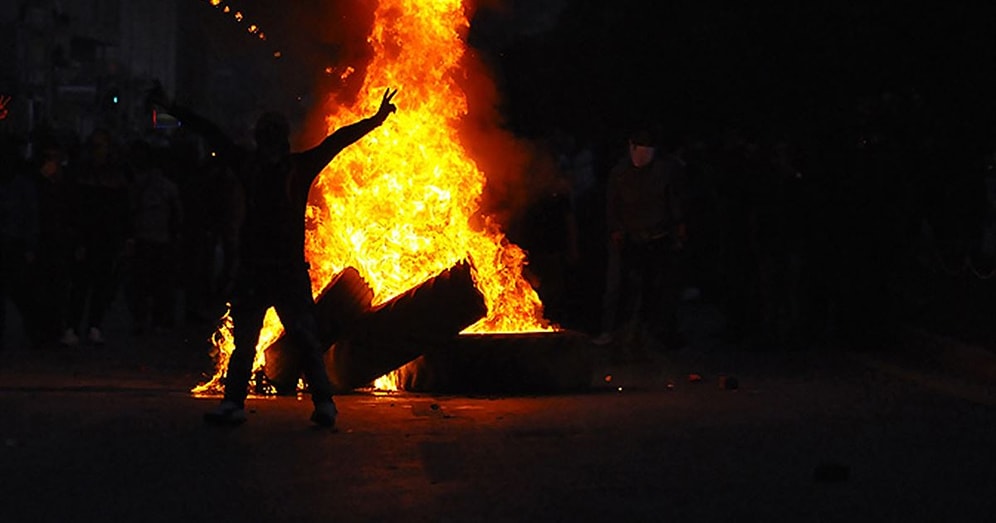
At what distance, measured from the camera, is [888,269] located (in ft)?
57.5

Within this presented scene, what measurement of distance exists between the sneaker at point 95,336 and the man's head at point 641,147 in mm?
4915

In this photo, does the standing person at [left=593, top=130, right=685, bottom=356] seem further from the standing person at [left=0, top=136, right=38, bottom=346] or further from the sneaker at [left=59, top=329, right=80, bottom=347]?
the standing person at [left=0, top=136, right=38, bottom=346]

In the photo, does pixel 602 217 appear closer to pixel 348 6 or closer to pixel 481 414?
pixel 348 6

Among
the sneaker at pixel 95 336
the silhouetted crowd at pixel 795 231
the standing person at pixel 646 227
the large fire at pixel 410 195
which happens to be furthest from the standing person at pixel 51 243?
the standing person at pixel 646 227

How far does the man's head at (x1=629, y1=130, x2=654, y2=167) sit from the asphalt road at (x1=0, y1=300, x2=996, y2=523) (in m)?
3.15

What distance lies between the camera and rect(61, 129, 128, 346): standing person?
57.5 feet

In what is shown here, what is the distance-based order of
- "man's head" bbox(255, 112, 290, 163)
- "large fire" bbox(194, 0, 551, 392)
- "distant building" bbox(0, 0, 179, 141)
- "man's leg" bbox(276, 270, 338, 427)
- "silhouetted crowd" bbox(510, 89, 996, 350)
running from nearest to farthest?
"man's leg" bbox(276, 270, 338, 427) → "man's head" bbox(255, 112, 290, 163) → "large fire" bbox(194, 0, 551, 392) → "silhouetted crowd" bbox(510, 89, 996, 350) → "distant building" bbox(0, 0, 179, 141)

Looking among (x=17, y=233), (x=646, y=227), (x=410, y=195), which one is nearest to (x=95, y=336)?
(x=17, y=233)

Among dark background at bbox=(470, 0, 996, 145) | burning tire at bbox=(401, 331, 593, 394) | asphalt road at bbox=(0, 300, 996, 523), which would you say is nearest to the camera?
asphalt road at bbox=(0, 300, 996, 523)

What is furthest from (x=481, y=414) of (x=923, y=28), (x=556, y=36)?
(x=556, y=36)

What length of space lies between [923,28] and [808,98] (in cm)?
676

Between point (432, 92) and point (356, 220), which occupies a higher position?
point (432, 92)

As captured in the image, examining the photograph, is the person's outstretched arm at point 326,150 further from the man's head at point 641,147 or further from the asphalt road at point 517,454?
the man's head at point 641,147

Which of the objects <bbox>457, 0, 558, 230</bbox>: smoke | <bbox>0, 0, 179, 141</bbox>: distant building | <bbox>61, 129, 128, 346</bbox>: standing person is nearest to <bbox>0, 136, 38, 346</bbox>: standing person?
<bbox>61, 129, 128, 346</bbox>: standing person
